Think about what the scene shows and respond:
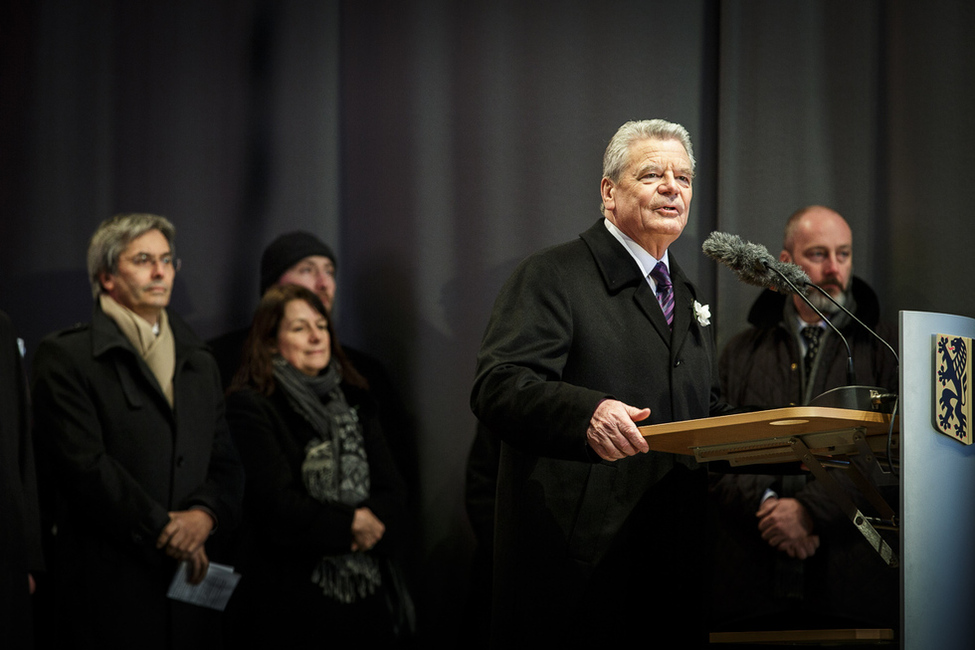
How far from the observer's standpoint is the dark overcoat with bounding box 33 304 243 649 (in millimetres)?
3160

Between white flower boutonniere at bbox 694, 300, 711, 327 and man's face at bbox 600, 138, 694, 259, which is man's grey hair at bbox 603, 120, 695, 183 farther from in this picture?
white flower boutonniere at bbox 694, 300, 711, 327

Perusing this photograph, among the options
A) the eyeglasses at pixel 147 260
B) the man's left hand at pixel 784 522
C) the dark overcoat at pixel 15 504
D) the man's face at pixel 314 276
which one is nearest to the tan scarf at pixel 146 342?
the eyeglasses at pixel 147 260

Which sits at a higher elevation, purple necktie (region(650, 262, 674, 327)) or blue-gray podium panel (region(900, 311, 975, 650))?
purple necktie (region(650, 262, 674, 327))

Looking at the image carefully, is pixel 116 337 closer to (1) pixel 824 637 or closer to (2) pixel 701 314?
(2) pixel 701 314

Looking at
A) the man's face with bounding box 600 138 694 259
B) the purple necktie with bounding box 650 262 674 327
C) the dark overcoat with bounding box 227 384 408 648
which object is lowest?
the dark overcoat with bounding box 227 384 408 648

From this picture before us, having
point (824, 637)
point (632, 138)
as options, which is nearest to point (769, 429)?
point (824, 637)

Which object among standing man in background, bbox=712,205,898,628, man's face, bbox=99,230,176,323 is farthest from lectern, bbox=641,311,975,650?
man's face, bbox=99,230,176,323

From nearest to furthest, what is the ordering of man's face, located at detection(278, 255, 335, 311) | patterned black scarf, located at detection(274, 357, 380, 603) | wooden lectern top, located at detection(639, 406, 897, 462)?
1. wooden lectern top, located at detection(639, 406, 897, 462)
2. patterned black scarf, located at detection(274, 357, 380, 603)
3. man's face, located at detection(278, 255, 335, 311)

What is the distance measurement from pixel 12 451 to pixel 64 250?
1.69 meters

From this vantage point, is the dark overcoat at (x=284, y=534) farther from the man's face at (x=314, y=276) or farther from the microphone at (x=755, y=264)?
the microphone at (x=755, y=264)

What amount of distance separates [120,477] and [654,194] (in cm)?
193

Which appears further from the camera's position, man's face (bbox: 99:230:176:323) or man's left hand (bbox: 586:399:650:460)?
man's face (bbox: 99:230:176:323)

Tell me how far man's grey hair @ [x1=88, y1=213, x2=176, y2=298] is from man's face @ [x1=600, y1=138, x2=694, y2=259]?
6.54 feet

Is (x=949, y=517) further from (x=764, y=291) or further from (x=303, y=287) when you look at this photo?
(x=303, y=287)
